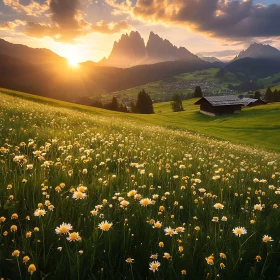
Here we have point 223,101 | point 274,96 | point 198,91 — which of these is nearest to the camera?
point 223,101

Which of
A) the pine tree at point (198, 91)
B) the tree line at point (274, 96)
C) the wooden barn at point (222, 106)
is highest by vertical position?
the pine tree at point (198, 91)

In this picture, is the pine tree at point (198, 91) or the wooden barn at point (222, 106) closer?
the wooden barn at point (222, 106)

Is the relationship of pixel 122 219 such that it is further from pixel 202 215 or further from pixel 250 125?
pixel 250 125

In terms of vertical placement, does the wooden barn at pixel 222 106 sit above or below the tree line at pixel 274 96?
below

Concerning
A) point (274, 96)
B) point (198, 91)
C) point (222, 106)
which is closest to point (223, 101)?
point (222, 106)

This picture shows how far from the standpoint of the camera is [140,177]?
443 cm

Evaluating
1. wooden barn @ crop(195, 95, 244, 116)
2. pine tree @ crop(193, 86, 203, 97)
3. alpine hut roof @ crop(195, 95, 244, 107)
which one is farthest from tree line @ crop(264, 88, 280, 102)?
wooden barn @ crop(195, 95, 244, 116)

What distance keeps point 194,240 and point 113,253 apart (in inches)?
34.8

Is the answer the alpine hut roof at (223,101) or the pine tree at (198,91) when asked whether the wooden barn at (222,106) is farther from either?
the pine tree at (198,91)

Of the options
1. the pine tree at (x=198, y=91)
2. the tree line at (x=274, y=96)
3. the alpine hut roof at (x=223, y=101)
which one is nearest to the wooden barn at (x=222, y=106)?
the alpine hut roof at (x=223, y=101)

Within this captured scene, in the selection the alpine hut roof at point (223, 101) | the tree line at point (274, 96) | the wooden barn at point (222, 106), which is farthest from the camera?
the tree line at point (274, 96)

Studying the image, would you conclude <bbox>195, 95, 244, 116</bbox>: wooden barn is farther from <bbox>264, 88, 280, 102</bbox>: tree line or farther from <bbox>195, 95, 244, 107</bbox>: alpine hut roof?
<bbox>264, 88, 280, 102</bbox>: tree line

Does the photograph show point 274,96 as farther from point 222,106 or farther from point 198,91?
point 222,106

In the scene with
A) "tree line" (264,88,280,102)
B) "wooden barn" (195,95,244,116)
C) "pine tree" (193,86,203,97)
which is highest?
"pine tree" (193,86,203,97)
